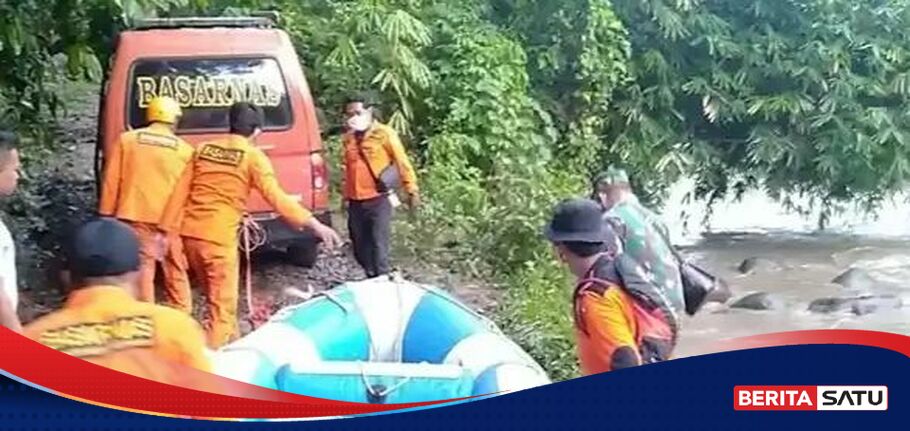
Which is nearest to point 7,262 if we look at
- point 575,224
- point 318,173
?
point 318,173

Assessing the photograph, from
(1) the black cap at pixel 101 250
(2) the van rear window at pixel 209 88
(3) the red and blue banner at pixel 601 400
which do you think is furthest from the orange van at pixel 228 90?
(3) the red and blue banner at pixel 601 400

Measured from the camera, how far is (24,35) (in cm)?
248

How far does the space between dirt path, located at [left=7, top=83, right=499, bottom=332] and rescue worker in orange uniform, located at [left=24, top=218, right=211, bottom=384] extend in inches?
1.5

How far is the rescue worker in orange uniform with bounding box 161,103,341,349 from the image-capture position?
8.09 feet

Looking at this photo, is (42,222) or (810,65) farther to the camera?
(810,65)

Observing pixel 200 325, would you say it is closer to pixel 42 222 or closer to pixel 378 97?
pixel 42 222

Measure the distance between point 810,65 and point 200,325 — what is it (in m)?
1.49

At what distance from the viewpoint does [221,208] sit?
2.48m

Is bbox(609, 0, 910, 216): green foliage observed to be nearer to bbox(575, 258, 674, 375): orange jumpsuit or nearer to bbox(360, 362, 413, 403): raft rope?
bbox(575, 258, 674, 375): orange jumpsuit

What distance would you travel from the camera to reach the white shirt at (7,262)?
2422 millimetres

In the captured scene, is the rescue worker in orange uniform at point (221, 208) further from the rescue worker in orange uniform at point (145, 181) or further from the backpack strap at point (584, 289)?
the backpack strap at point (584, 289)

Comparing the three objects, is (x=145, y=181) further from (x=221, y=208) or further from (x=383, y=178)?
(x=383, y=178)

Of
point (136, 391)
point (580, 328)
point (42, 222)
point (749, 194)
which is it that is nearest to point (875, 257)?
point (749, 194)

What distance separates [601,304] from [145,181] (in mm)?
1014
